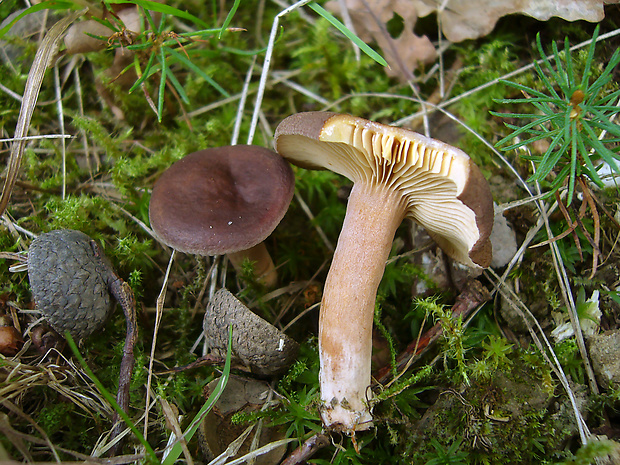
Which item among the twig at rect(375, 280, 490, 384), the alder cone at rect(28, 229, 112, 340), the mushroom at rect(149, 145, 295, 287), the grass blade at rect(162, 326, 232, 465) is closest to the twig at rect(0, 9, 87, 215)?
the alder cone at rect(28, 229, 112, 340)

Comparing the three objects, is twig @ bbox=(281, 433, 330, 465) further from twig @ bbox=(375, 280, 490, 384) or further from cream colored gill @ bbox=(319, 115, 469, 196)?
cream colored gill @ bbox=(319, 115, 469, 196)

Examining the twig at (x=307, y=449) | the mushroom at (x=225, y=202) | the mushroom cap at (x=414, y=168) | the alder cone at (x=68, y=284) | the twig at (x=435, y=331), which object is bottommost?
the twig at (x=307, y=449)

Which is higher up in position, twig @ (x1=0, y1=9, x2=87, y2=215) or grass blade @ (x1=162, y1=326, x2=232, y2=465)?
twig @ (x1=0, y1=9, x2=87, y2=215)

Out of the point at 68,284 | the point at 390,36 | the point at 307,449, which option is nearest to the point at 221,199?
the point at 68,284

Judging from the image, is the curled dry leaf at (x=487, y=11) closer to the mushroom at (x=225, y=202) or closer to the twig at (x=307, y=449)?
the mushroom at (x=225, y=202)

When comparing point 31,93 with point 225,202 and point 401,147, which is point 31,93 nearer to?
point 225,202

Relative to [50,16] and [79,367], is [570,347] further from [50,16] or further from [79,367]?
[50,16]

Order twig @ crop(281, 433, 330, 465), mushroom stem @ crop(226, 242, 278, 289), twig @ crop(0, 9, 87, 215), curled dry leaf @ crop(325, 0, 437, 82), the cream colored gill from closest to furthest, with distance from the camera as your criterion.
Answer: the cream colored gill → twig @ crop(281, 433, 330, 465) → twig @ crop(0, 9, 87, 215) → mushroom stem @ crop(226, 242, 278, 289) → curled dry leaf @ crop(325, 0, 437, 82)

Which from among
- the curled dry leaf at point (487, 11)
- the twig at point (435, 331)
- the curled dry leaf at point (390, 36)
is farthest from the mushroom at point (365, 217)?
the curled dry leaf at point (487, 11)
